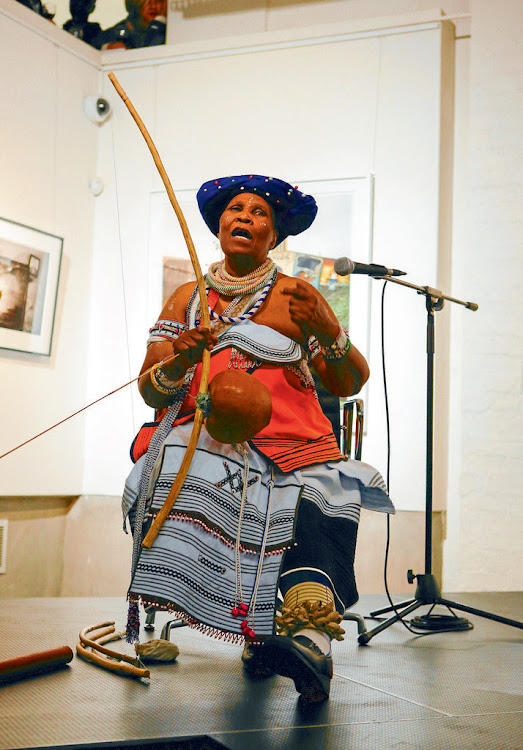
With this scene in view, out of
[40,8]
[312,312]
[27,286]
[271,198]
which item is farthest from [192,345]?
[40,8]

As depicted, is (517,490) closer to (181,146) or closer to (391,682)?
(391,682)

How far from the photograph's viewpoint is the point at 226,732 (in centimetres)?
138

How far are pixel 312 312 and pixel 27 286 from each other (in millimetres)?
2936

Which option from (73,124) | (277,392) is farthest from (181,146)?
(277,392)

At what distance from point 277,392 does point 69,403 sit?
2999mm

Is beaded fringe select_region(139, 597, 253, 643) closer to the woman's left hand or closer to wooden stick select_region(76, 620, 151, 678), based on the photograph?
wooden stick select_region(76, 620, 151, 678)

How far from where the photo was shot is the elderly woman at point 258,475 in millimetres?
1669

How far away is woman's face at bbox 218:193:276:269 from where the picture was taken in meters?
2.01

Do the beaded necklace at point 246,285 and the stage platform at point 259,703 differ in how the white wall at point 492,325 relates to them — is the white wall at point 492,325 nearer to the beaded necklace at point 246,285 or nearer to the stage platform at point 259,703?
the stage platform at point 259,703

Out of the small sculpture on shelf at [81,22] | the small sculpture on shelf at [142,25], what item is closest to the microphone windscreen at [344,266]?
the small sculpture on shelf at [142,25]

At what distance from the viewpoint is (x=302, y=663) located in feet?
4.96

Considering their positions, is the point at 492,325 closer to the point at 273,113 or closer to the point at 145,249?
the point at 273,113

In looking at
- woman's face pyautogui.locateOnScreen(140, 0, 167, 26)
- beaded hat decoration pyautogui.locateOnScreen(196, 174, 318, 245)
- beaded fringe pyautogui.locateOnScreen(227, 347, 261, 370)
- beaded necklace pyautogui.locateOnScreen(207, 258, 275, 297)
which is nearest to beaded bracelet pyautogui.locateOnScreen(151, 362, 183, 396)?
beaded fringe pyautogui.locateOnScreen(227, 347, 261, 370)

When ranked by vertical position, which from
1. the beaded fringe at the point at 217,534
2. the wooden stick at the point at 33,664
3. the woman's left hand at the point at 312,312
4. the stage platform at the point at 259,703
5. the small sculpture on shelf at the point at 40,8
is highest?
the small sculpture on shelf at the point at 40,8
